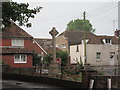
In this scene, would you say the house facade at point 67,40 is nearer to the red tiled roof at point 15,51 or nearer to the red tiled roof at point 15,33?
the red tiled roof at point 15,33

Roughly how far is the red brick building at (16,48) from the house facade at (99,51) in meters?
12.5

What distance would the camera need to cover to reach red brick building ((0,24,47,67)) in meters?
40.2

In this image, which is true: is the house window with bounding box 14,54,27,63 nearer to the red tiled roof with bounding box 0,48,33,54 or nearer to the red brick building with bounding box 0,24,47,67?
the red brick building with bounding box 0,24,47,67

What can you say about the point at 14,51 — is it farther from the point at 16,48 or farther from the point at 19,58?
the point at 16,48

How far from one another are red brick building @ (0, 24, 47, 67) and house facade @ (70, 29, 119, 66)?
12489 millimetres

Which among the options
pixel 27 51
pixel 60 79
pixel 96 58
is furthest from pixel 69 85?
pixel 96 58

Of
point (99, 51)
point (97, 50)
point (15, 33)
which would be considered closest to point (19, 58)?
point (15, 33)

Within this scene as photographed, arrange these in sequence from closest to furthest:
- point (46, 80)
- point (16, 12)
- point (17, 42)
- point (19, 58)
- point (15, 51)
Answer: point (16, 12), point (46, 80), point (15, 51), point (19, 58), point (17, 42)

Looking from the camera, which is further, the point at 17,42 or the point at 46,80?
the point at 17,42

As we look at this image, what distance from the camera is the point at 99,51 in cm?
5147

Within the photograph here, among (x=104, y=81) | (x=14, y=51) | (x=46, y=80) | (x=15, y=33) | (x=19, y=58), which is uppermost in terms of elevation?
(x=15, y=33)

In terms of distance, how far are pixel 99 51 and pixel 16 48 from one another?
17.7m

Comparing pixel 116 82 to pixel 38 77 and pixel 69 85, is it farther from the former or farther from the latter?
pixel 38 77

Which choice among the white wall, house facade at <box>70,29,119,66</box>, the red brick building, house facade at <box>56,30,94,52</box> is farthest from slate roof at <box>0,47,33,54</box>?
house facade at <box>56,30,94,52</box>
